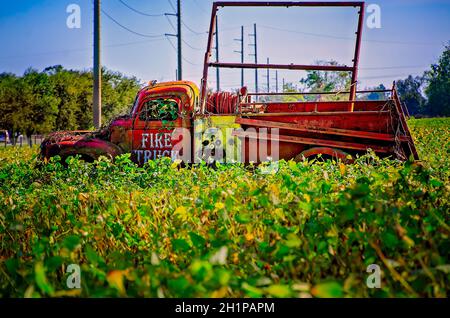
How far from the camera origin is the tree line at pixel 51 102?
42.1 m

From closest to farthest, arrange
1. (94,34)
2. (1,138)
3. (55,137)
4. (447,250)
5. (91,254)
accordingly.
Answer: (91,254) → (447,250) → (55,137) → (94,34) → (1,138)

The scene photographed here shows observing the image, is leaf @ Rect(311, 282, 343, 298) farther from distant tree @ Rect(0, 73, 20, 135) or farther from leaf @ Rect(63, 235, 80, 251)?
distant tree @ Rect(0, 73, 20, 135)

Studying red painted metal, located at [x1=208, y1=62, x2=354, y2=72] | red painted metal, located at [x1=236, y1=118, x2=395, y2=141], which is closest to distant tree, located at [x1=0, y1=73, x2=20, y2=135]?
red painted metal, located at [x1=208, y1=62, x2=354, y2=72]

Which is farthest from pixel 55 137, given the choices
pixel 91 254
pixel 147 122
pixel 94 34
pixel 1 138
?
pixel 1 138

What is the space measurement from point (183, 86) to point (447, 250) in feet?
30.3

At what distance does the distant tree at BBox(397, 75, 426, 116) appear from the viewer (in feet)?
330

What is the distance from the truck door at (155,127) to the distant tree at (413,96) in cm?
6058

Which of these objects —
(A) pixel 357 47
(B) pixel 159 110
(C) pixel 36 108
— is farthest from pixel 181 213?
(C) pixel 36 108

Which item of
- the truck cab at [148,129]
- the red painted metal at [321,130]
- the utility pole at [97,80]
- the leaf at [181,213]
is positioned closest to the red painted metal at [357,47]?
the red painted metal at [321,130]

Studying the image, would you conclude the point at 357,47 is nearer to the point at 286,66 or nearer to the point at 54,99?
the point at 286,66

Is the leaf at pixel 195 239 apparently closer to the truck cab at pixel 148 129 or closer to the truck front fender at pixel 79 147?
the truck cab at pixel 148 129
